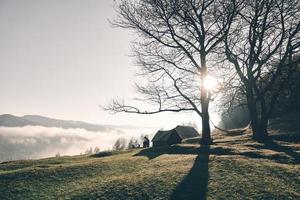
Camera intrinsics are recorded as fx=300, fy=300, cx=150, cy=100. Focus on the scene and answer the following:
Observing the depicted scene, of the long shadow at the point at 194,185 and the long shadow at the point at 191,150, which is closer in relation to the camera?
the long shadow at the point at 194,185

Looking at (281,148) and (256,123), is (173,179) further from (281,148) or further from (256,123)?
(256,123)

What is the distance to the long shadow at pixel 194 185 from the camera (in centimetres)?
1780

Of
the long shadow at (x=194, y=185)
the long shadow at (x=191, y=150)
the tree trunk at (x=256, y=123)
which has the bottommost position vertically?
the long shadow at (x=194, y=185)

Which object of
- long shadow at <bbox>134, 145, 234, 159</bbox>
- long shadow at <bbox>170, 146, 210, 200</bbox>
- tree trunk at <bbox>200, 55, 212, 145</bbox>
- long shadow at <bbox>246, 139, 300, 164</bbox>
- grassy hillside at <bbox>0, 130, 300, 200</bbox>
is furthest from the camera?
tree trunk at <bbox>200, 55, 212, 145</bbox>

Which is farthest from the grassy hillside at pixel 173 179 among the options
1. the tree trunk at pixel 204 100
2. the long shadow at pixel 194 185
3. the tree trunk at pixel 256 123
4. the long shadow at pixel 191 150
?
the tree trunk at pixel 256 123

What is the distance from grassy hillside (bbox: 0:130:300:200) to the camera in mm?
18219

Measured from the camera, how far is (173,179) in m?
20.8

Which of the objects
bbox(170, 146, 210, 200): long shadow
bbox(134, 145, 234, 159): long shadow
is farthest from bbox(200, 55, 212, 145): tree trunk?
bbox(170, 146, 210, 200): long shadow

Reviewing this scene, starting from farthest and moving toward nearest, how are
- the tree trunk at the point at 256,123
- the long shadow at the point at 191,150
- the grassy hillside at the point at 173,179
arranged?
the tree trunk at the point at 256,123 → the long shadow at the point at 191,150 → the grassy hillside at the point at 173,179

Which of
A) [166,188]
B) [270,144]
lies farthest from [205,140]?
[166,188]

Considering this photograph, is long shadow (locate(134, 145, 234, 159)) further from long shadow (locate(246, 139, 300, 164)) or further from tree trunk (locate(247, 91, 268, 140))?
tree trunk (locate(247, 91, 268, 140))

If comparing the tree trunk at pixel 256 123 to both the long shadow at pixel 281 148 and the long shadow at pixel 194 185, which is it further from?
the long shadow at pixel 194 185

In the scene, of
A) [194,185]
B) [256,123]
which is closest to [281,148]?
[256,123]

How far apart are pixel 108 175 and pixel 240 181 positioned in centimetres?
1058
